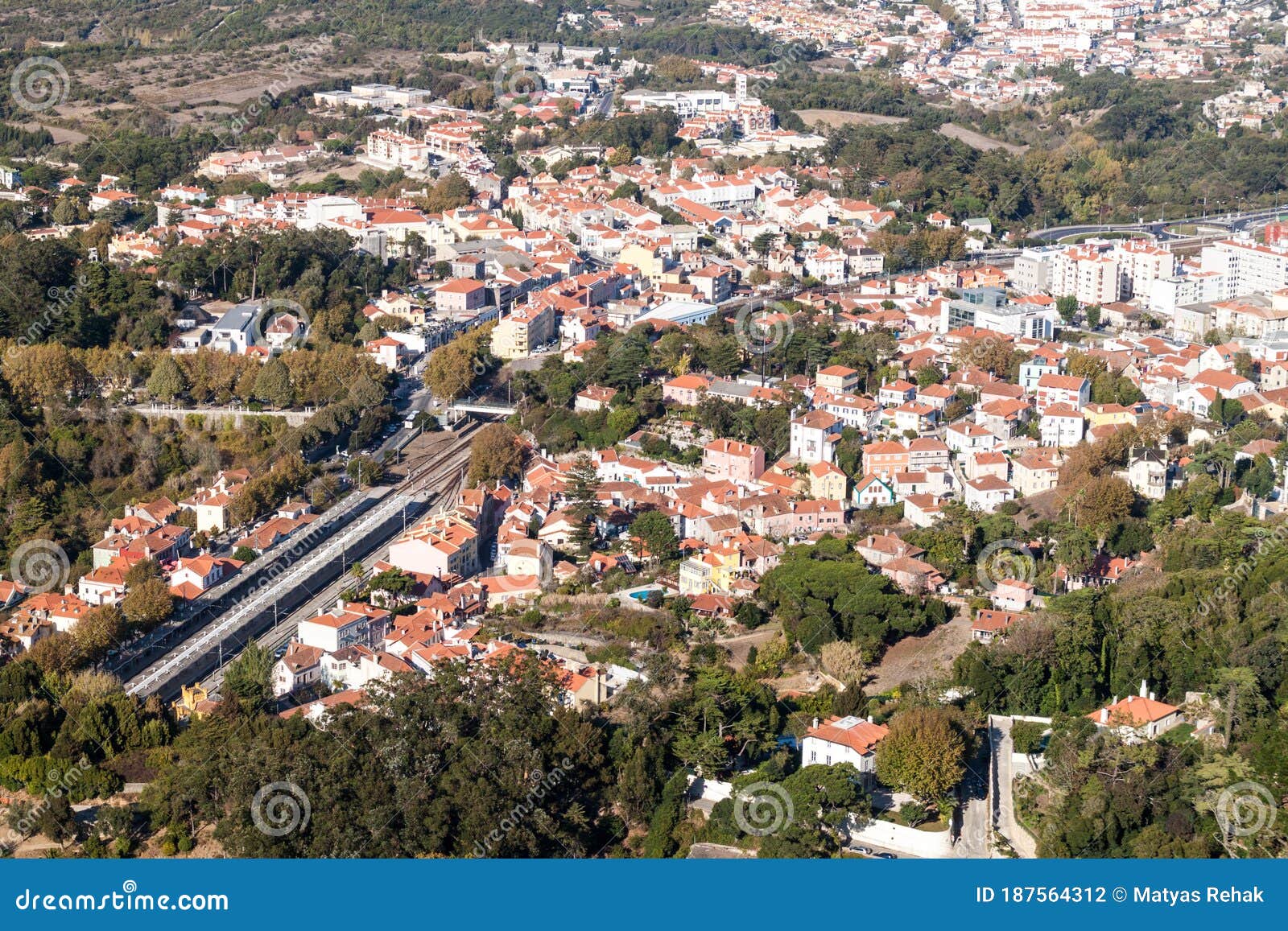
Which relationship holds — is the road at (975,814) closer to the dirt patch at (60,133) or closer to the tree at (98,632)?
the tree at (98,632)

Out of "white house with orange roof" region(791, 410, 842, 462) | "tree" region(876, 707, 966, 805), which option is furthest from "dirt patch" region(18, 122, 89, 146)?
"tree" region(876, 707, 966, 805)

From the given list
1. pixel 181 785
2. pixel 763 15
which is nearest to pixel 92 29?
pixel 763 15

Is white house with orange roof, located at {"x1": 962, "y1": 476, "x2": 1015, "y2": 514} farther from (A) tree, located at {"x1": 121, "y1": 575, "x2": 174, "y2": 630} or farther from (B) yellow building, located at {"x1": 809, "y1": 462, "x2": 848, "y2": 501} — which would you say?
(A) tree, located at {"x1": 121, "y1": 575, "x2": 174, "y2": 630}

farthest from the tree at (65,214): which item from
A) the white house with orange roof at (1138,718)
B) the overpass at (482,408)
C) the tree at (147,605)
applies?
the white house with orange roof at (1138,718)

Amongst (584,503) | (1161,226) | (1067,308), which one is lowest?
(1161,226)

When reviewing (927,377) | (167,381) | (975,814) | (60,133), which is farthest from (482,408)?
(60,133)

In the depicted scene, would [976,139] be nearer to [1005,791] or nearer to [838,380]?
[838,380]

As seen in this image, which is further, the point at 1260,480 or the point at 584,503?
the point at 1260,480
